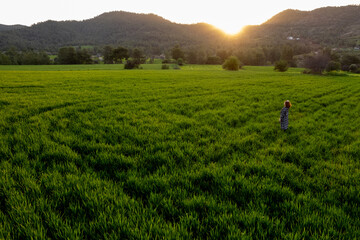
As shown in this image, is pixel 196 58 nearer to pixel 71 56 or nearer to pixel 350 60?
pixel 71 56

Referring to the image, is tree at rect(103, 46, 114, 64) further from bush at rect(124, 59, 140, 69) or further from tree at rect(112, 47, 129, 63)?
bush at rect(124, 59, 140, 69)

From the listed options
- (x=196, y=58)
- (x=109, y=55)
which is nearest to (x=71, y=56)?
(x=109, y=55)

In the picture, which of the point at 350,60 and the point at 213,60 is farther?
the point at 213,60

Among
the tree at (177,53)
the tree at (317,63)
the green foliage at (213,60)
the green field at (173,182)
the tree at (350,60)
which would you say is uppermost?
the tree at (177,53)

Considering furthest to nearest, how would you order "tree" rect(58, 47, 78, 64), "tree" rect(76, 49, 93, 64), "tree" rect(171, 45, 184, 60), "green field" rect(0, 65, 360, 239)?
"tree" rect(171, 45, 184, 60) → "tree" rect(76, 49, 93, 64) → "tree" rect(58, 47, 78, 64) → "green field" rect(0, 65, 360, 239)

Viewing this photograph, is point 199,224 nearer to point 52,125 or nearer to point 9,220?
point 9,220

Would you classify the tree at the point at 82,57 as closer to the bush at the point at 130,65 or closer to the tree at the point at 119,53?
the tree at the point at 119,53

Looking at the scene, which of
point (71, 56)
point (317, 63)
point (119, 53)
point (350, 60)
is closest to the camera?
point (317, 63)

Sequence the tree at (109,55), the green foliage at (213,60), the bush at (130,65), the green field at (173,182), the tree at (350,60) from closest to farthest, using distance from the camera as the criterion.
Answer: the green field at (173,182), the bush at (130,65), the tree at (350,60), the tree at (109,55), the green foliage at (213,60)

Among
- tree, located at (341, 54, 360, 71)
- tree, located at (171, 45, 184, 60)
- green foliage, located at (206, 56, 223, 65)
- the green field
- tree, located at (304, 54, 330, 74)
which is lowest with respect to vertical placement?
the green field

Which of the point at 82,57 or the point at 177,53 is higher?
the point at 177,53

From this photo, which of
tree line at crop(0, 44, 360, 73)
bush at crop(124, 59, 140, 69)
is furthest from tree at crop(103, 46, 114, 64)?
bush at crop(124, 59, 140, 69)

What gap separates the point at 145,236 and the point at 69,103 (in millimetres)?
10527

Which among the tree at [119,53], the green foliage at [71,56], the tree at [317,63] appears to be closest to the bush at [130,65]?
the tree at [119,53]
